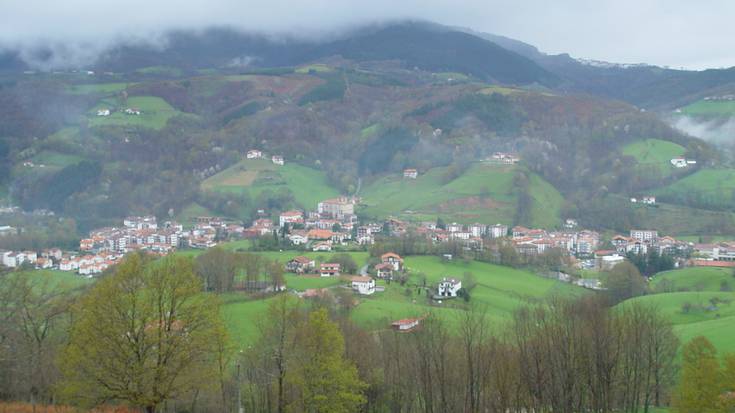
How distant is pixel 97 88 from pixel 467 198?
82.9 metres

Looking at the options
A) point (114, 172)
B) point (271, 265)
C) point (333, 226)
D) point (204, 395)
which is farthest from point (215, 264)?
point (114, 172)

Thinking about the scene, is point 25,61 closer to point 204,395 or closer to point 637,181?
point 637,181

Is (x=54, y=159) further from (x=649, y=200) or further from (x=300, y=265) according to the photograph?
(x=649, y=200)

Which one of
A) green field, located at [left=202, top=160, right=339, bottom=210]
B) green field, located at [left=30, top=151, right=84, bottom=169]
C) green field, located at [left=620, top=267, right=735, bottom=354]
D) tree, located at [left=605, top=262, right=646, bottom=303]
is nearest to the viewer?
green field, located at [left=620, top=267, right=735, bottom=354]

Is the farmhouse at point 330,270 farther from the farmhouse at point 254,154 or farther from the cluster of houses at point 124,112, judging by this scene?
the cluster of houses at point 124,112

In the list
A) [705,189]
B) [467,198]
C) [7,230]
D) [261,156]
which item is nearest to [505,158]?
[467,198]

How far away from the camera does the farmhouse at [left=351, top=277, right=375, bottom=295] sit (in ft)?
162

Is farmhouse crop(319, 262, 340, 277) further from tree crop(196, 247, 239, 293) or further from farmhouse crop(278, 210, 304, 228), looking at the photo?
farmhouse crop(278, 210, 304, 228)

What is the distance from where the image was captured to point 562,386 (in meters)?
24.3

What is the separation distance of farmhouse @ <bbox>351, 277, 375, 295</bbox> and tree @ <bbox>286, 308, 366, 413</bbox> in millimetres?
27079

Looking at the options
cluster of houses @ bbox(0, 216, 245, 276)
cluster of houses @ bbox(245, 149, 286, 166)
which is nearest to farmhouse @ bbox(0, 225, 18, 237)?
cluster of houses @ bbox(0, 216, 245, 276)

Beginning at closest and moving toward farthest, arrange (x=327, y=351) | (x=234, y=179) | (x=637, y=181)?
(x=327, y=351)
(x=637, y=181)
(x=234, y=179)

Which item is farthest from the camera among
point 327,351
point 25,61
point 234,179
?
point 25,61

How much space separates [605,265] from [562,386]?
41078mm
